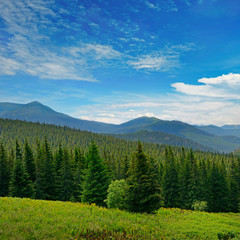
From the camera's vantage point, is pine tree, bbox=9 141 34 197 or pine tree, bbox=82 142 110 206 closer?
pine tree, bbox=82 142 110 206

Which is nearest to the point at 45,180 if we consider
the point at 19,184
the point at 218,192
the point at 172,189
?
the point at 19,184

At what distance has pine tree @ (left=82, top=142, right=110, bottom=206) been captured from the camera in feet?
111

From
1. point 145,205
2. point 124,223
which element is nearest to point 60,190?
point 145,205

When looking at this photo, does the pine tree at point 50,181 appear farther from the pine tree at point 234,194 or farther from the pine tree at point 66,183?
the pine tree at point 234,194

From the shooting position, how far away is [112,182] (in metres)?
30.5

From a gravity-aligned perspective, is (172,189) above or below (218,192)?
above

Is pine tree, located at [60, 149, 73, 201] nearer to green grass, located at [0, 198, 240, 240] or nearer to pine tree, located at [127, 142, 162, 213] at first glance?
pine tree, located at [127, 142, 162, 213]

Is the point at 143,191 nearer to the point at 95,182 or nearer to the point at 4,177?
the point at 95,182

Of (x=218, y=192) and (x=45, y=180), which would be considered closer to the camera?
(x=45, y=180)

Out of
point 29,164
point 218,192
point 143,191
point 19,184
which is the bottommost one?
point 218,192

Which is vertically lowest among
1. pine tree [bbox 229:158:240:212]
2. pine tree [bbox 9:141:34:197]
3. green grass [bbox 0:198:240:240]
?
pine tree [bbox 229:158:240:212]

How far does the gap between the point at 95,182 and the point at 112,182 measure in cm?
511

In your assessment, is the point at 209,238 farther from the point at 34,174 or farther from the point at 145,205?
the point at 34,174

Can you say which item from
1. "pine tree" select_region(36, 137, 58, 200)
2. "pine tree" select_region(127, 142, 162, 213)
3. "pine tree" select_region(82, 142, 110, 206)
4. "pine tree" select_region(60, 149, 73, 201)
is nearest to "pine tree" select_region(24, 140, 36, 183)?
"pine tree" select_region(36, 137, 58, 200)
